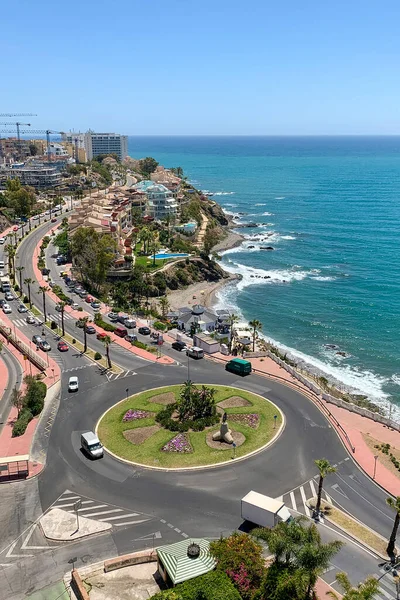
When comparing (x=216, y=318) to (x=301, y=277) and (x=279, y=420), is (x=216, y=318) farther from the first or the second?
(x=301, y=277)

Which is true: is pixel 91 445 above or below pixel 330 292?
above

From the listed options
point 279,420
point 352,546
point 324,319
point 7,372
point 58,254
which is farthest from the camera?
point 58,254

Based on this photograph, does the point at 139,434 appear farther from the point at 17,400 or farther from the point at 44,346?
the point at 44,346

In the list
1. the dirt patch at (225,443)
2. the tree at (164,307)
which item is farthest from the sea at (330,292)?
the dirt patch at (225,443)

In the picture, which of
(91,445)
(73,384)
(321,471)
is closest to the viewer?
(321,471)

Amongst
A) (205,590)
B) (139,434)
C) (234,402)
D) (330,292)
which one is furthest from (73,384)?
(330,292)

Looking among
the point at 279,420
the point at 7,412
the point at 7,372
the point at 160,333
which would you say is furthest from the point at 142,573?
the point at 160,333
